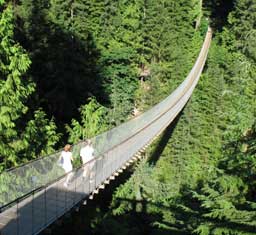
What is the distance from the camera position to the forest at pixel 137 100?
8.66 metres

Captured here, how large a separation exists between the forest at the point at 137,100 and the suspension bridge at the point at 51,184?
61.1 inches

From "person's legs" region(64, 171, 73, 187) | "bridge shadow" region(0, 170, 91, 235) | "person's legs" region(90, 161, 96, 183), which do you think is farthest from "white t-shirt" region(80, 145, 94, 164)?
"person's legs" region(64, 171, 73, 187)

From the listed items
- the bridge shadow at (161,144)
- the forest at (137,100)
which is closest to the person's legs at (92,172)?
the forest at (137,100)

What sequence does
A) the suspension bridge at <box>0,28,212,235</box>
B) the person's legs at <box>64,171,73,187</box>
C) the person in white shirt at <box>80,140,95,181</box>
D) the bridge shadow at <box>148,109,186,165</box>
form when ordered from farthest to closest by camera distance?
the bridge shadow at <box>148,109,186,165</box>
the person in white shirt at <box>80,140,95,181</box>
the person's legs at <box>64,171,73,187</box>
the suspension bridge at <box>0,28,212,235</box>

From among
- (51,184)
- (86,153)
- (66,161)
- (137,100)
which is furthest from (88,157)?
(137,100)

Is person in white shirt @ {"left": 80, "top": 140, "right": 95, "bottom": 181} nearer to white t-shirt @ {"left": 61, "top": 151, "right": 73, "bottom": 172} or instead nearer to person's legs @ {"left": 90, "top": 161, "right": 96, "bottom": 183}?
person's legs @ {"left": 90, "top": 161, "right": 96, "bottom": 183}

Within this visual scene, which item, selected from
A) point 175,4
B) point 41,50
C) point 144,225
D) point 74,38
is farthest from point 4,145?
point 175,4

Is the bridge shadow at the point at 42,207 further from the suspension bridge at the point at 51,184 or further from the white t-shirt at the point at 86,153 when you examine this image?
the white t-shirt at the point at 86,153

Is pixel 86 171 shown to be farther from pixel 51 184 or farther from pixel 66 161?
pixel 51 184

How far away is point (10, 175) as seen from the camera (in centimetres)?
695

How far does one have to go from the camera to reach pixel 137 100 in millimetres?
26641

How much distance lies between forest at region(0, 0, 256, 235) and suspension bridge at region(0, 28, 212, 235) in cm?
Answer: 155

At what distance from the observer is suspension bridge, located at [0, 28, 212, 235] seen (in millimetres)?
6086

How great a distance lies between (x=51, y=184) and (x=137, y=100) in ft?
65.6
